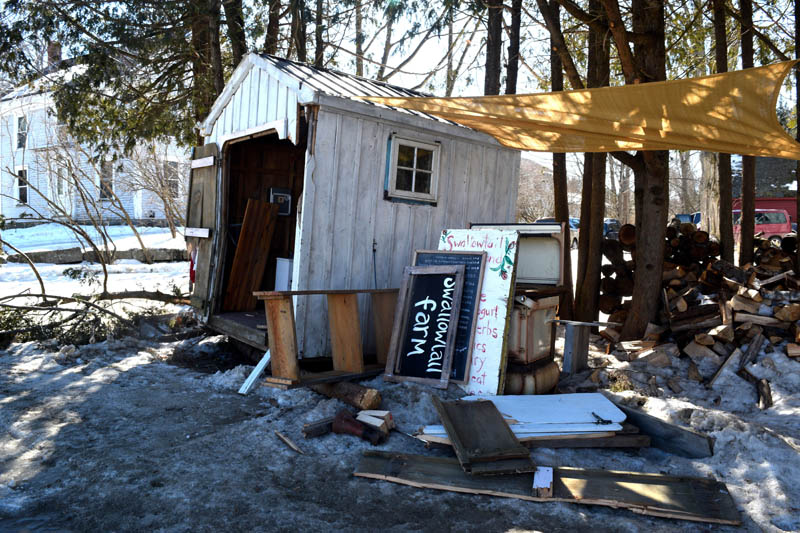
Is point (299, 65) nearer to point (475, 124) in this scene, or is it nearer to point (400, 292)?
point (475, 124)

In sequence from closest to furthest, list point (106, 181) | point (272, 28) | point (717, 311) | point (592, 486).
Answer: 1. point (592, 486)
2. point (717, 311)
3. point (272, 28)
4. point (106, 181)

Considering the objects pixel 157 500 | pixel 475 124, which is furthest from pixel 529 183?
pixel 157 500

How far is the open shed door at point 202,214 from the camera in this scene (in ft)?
22.1

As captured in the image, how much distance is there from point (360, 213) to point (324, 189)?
488 millimetres

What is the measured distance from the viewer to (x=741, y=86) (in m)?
4.37

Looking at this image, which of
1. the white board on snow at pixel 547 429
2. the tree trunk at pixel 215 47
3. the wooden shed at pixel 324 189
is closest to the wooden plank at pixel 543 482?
the white board on snow at pixel 547 429

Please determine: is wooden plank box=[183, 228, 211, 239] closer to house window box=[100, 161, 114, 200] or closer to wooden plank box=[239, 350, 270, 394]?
wooden plank box=[239, 350, 270, 394]

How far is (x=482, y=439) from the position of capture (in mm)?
3789

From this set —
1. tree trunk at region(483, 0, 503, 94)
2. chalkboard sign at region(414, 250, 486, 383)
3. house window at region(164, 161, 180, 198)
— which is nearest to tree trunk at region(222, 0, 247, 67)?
tree trunk at region(483, 0, 503, 94)

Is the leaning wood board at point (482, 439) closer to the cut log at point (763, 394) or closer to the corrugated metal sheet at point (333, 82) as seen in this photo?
the cut log at point (763, 394)

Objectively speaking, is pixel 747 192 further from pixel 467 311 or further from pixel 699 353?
pixel 467 311

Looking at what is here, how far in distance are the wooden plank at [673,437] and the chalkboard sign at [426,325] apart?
5.11 feet

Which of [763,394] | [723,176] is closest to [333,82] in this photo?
[763,394]

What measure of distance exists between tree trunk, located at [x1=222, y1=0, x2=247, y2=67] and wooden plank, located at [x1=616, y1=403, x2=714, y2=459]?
8.21m
